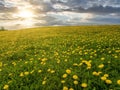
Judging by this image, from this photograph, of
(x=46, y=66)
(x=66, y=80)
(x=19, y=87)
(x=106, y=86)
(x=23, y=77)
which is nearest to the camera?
(x=106, y=86)

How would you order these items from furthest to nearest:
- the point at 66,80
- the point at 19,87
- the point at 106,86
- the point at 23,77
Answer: the point at 23,77
the point at 19,87
the point at 66,80
the point at 106,86

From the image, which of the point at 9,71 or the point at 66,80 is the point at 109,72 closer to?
the point at 66,80

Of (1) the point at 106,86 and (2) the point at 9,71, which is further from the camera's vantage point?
(2) the point at 9,71

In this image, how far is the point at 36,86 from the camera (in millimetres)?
5930

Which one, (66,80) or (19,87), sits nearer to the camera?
(66,80)

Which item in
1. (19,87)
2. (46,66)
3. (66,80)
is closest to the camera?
(66,80)

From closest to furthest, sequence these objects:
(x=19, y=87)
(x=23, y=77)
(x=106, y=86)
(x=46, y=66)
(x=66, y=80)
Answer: (x=106, y=86) < (x=66, y=80) < (x=19, y=87) < (x=23, y=77) < (x=46, y=66)

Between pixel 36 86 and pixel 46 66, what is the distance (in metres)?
1.56

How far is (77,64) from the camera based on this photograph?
7031 mm

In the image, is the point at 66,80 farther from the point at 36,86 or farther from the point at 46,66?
the point at 46,66

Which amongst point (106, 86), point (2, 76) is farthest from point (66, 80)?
point (2, 76)

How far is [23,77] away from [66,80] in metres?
1.62

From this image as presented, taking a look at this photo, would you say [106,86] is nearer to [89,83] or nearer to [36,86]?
[89,83]

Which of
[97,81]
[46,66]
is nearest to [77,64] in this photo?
[46,66]
